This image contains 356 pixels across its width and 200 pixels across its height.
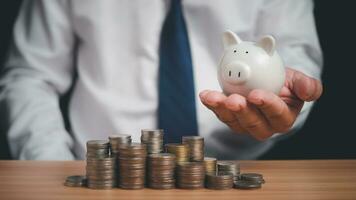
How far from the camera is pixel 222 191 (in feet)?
3.32

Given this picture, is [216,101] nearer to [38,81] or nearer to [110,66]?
[110,66]

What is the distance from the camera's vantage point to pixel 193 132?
60.8 inches

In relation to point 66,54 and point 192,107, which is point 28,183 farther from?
point 66,54

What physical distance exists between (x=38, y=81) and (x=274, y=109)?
0.77 metres

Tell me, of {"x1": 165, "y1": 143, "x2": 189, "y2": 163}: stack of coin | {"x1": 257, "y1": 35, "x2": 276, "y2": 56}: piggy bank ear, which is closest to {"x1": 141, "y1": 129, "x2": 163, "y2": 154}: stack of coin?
{"x1": 165, "y1": 143, "x2": 189, "y2": 163}: stack of coin

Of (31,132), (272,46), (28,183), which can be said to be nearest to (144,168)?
(28,183)

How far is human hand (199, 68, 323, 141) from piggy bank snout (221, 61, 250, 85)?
0.09 feet

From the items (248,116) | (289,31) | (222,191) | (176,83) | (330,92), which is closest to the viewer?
(222,191)

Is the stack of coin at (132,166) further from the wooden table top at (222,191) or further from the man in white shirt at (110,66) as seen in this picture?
the man in white shirt at (110,66)

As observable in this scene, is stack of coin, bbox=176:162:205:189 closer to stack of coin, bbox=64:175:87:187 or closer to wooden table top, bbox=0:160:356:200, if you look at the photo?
wooden table top, bbox=0:160:356:200

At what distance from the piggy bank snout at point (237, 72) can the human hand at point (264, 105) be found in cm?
3

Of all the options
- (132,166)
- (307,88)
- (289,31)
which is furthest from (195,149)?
(289,31)

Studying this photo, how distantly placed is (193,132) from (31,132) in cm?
41

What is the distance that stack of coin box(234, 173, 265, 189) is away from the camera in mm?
A: 1028
